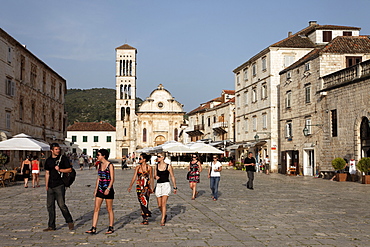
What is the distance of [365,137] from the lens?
2380 centimetres

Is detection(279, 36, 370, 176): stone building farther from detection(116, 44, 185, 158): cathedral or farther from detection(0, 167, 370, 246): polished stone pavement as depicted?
detection(116, 44, 185, 158): cathedral

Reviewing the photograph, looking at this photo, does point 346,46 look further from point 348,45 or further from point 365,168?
point 365,168

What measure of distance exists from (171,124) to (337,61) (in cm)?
5774

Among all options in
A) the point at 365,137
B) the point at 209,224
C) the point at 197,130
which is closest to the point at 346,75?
the point at 365,137

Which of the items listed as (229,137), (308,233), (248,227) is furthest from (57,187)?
(229,137)

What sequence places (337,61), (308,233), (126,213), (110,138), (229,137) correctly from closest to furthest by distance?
(308,233) < (126,213) < (337,61) < (229,137) < (110,138)

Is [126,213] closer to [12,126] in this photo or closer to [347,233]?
[347,233]

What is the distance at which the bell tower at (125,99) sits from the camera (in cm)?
8788

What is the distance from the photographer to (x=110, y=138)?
316 ft

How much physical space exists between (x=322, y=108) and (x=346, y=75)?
377 cm

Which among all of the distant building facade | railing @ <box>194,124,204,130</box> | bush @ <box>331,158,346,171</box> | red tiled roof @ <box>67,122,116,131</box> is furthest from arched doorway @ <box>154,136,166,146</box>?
bush @ <box>331,158,346,171</box>

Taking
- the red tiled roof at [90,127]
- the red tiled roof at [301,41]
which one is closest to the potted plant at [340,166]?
the red tiled roof at [301,41]

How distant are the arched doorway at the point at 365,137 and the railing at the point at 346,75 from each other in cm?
250

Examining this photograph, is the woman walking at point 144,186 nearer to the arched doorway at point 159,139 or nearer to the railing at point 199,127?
the railing at point 199,127
